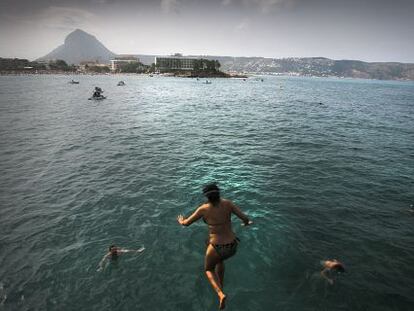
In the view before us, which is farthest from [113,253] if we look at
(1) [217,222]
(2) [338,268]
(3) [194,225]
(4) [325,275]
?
(2) [338,268]

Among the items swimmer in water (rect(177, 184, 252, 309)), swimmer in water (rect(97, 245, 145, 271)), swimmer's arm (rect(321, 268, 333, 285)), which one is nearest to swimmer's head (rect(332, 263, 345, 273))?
swimmer's arm (rect(321, 268, 333, 285))

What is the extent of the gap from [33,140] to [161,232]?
26158 mm

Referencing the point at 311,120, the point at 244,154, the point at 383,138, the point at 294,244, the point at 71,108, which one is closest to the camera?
the point at 294,244

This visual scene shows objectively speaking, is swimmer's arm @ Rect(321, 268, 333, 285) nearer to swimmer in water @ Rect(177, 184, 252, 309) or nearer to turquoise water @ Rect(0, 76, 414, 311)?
turquoise water @ Rect(0, 76, 414, 311)

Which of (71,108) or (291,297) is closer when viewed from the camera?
(291,297)

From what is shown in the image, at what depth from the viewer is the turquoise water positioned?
1036 centimetres

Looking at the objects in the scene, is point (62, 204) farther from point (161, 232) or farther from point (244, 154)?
point (244, 154)

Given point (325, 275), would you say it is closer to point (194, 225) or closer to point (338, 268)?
point (338, 268)

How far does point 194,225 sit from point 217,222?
286 inches

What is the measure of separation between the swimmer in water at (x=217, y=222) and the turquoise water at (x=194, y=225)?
2.74 metres

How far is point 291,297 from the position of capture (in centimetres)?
1021

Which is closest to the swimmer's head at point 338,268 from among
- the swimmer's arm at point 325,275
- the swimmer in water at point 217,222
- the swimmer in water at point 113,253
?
the swimmer's arm at point 325,275

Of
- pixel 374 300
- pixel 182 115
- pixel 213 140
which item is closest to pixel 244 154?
pixel 213 140

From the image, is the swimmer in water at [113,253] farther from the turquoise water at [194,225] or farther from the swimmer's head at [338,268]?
the swimmer's head at [338,268]
